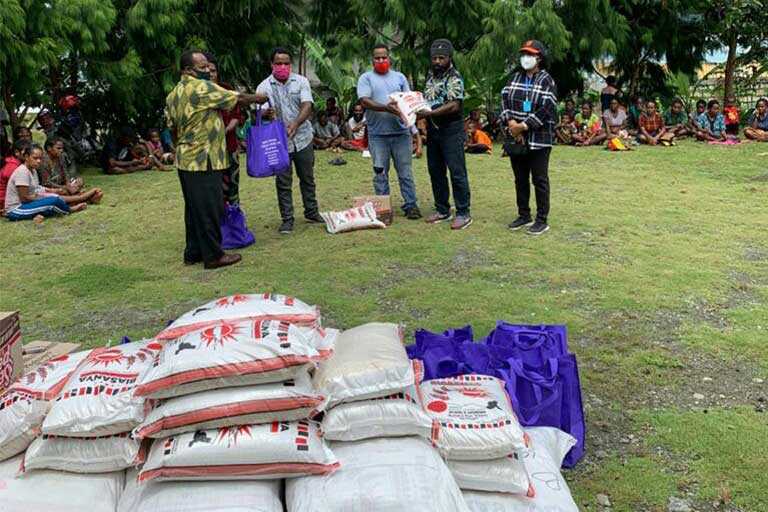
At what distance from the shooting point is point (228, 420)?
7.86 feet

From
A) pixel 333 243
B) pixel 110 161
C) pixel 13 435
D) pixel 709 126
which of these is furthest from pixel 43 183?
pixel 709 126

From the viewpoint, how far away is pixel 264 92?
6.80 meters

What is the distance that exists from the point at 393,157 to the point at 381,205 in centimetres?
50

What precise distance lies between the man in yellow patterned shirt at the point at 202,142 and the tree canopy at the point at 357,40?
5786mm

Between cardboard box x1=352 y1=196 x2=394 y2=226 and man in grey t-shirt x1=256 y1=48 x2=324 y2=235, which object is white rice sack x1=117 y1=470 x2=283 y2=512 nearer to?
man in grey t-shirt x1=256 y1=48 x2=324 y2=235

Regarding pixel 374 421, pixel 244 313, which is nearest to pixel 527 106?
pixel 244 313

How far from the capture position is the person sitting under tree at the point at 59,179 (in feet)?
30.1

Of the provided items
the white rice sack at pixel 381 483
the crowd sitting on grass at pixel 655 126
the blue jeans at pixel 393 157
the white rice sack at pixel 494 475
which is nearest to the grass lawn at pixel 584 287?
the blue jeans at pixel 393 157

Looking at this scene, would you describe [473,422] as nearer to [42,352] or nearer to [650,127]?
[42,352]

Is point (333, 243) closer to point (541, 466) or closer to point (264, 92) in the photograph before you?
point (264, 92)

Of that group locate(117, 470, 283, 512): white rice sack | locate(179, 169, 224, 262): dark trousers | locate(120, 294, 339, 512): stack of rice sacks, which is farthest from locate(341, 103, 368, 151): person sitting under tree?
locate(117, 470, 283, 512): white rice sack

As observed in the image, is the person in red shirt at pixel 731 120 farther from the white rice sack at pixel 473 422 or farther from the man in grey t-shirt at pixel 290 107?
the white rice sack at pixel 473 422

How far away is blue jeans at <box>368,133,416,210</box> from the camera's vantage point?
721 centimetres

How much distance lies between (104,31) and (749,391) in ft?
34.1
